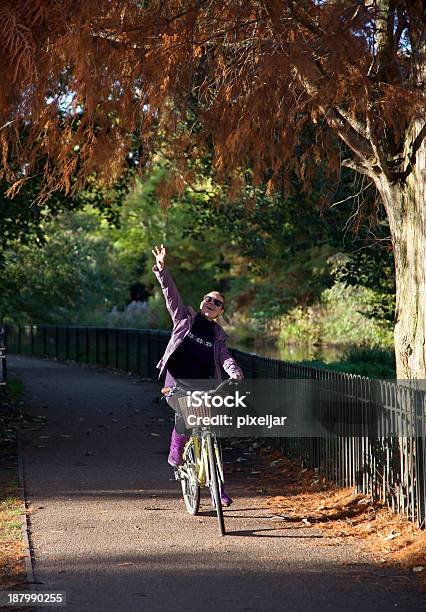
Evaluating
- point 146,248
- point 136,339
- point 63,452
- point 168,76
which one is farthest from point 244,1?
point 146,248

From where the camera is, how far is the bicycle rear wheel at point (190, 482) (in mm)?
9086

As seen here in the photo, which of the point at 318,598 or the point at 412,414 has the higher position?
the point at 412,414

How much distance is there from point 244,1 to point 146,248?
54453 millimetres

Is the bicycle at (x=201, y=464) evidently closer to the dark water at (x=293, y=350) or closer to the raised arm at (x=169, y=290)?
the raised arm at (x=169, y=290)

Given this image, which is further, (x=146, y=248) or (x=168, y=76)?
(x=146, y=248)

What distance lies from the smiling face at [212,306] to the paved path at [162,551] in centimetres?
172

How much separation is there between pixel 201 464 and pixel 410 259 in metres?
2.60

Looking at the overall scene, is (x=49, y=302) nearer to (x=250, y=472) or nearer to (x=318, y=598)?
(x=250, y=472)

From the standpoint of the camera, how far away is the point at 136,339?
1067 inches

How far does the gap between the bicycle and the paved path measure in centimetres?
19

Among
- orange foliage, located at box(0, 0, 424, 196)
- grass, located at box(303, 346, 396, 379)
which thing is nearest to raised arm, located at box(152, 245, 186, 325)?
orange foliage, located at box(0, 0, 424, 196)

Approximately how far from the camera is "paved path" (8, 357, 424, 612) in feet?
21.6

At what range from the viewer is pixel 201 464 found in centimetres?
891

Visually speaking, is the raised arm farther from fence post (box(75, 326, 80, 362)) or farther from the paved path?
fence post (box(75, 326, 80, 362))
